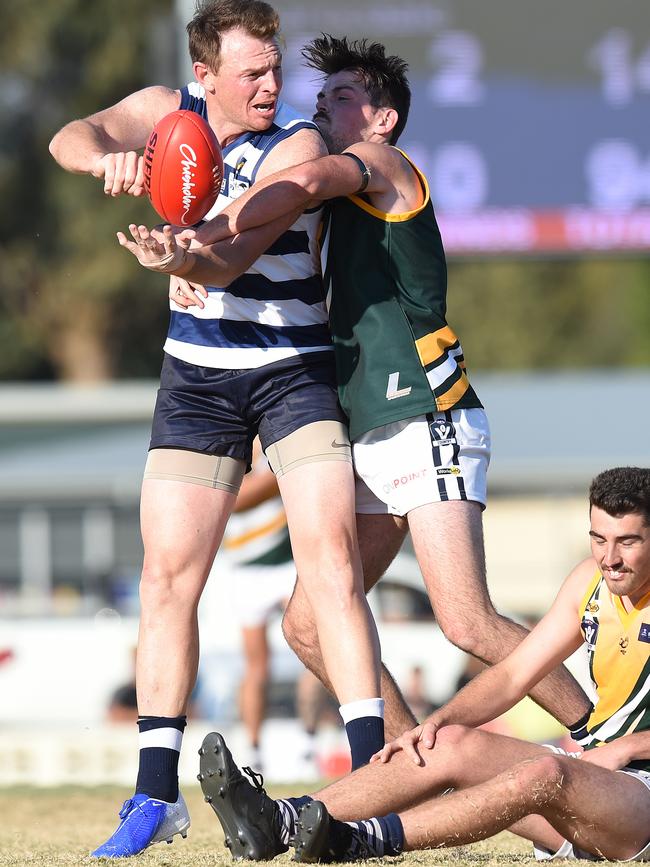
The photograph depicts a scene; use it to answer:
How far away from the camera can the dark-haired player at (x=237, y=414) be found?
4.33 m

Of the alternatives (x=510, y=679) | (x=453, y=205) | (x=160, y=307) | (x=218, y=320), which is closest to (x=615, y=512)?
(x=510, y=679)

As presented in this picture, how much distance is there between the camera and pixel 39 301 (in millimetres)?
27141

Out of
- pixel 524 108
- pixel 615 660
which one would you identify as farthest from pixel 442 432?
pixel 524 108

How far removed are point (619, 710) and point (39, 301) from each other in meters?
24.0

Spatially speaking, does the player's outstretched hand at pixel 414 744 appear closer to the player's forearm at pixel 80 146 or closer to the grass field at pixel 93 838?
the grass field at pixel 93 838

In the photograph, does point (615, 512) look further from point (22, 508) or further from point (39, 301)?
point (39, 301)

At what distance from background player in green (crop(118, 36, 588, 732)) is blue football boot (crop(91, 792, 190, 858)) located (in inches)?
26.9

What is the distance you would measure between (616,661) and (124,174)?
76.9 inches

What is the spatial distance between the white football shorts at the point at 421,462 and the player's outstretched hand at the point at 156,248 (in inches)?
34.7

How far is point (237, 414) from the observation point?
464 centimetres

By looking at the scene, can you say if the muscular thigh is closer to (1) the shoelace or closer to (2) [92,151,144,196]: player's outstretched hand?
(1) the shoelace

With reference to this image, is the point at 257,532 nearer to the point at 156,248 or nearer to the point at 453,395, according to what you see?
the point at 453,395

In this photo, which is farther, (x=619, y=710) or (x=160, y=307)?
(x=160, y=307)

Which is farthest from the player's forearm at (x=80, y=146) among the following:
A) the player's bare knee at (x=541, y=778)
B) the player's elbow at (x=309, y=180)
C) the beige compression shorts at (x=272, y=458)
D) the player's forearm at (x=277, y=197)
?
the player's bare knee at (x=541, y=778)
